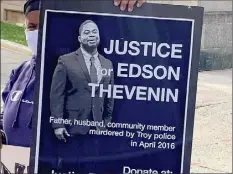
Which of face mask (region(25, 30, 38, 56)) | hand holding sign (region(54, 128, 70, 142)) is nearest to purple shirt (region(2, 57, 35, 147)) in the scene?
face mask (region(25, 30, 38, 56))

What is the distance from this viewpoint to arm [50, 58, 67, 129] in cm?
300

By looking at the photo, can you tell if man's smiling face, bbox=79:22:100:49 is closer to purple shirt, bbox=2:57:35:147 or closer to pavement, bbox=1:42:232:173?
purple shirt, bbox=2:57:35:147

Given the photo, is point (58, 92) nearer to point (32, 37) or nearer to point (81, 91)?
point (81, 91)

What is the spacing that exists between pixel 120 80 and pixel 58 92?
11.2 inches

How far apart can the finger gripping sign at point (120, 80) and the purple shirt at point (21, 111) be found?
0.37 meters

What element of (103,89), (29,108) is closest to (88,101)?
(103,89)

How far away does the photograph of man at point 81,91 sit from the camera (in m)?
2.97

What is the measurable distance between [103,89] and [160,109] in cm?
27

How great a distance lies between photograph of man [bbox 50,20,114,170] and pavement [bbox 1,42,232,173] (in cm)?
228

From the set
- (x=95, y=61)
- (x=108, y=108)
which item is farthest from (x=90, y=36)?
(x=108, y=108)

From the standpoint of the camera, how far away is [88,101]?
2980 mm

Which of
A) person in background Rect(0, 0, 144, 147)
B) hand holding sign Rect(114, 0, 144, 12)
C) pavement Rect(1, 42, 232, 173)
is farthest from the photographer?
pavement Rect(1, 42, 232, 173)

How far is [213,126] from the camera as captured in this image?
7.82 meters

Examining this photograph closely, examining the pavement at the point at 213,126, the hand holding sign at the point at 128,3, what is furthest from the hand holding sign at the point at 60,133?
the pavement at the point at 213,126
